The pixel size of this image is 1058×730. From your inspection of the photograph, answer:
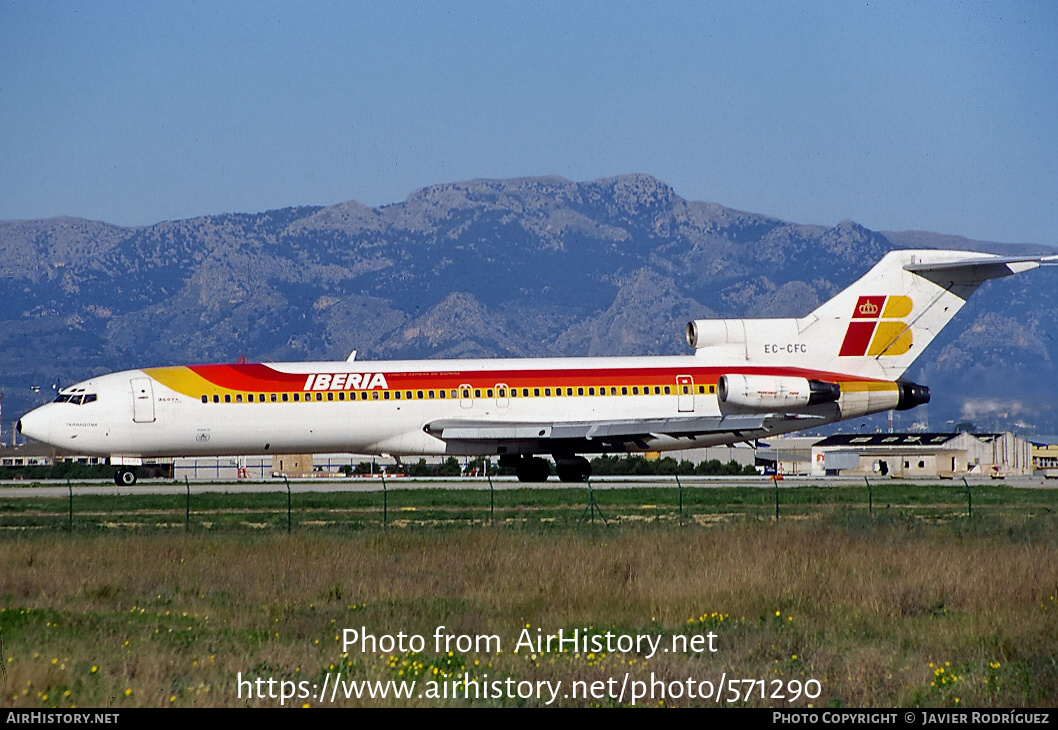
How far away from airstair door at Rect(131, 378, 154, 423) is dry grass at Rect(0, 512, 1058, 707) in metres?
13.8

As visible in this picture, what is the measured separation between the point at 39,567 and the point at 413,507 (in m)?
12.8

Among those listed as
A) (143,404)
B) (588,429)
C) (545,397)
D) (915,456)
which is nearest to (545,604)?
(588,429)

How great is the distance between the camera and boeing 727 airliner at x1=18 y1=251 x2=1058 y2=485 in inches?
1518

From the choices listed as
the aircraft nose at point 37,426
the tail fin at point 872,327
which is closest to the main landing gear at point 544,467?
the tail fin at point 872,327

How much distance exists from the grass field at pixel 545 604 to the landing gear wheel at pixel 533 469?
41.7ft

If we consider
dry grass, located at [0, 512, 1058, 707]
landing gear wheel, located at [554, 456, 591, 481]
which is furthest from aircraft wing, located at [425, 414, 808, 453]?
dry grass, located at [0, 512, 1058, 707]

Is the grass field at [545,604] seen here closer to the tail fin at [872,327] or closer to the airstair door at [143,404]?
the airstair door at [143,404]

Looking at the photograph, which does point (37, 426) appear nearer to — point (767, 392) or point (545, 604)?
point (767, 392)

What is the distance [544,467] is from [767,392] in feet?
24.1

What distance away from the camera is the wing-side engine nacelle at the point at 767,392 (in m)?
39.3

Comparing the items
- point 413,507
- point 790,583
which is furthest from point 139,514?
point 790,583

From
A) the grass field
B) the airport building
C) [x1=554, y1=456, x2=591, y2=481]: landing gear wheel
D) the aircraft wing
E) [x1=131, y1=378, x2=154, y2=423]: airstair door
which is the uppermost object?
[x1=131, y1=378, x2=154, y2=423]: airstair door

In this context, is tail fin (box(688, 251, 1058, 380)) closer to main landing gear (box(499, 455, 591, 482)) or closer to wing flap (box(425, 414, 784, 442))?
wing flap (box(425, 414, 784, 442))

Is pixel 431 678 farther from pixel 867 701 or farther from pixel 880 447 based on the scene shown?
pixel 880 447
